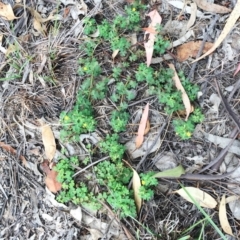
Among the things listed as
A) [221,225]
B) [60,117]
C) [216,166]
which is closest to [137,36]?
[60,117]

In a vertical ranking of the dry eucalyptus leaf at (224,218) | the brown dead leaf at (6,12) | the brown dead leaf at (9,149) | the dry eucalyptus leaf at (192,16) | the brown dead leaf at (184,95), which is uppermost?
the dry eucalyptus leaf at (192,16)

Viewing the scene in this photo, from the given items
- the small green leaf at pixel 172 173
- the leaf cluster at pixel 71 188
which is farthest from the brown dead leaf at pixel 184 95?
the leaf cluster at pixel 71 188

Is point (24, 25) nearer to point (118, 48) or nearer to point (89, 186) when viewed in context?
point (118, 48)

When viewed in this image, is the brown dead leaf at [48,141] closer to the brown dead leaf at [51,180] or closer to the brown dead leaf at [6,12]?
the brown dead leaf at [51,180]

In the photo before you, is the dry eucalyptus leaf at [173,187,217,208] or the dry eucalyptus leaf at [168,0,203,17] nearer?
the dry eucalyptus leaf at [173,187,217,208]

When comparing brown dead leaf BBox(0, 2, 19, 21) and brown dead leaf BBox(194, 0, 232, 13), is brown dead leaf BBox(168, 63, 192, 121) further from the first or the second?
brown dead leaf BBox(0, 2, 19, 21)

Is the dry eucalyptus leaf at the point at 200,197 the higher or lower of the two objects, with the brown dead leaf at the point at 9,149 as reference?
higher

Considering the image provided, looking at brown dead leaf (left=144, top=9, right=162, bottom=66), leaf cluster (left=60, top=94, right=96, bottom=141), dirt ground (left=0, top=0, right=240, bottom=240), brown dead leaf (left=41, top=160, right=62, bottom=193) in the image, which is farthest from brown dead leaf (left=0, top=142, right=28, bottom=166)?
brown dead leaf (left=144, top=9, right=162, bottom=66)
